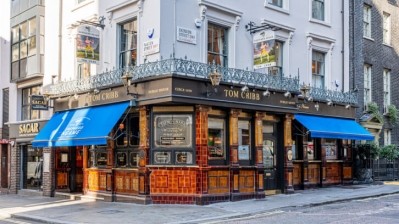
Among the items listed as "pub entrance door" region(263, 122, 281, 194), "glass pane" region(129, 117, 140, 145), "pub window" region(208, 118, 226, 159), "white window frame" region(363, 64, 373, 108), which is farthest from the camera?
"white window frame" region(363, 64, 373, 108)

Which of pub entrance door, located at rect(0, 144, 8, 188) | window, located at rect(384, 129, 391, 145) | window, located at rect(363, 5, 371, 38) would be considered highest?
window, located at rect(363, 5, 371, 38)

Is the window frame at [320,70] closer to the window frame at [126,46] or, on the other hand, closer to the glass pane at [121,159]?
the window frame at [126,46]

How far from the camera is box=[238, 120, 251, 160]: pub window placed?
18.5 metres

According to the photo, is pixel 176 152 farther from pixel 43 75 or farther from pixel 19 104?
pixel 19 104

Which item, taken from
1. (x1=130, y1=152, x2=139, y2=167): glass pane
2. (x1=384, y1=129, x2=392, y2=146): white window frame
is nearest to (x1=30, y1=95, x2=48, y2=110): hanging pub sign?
(x1=130, y1=152, x2=139, y2=167): glass pane

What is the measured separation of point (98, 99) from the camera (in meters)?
18.5

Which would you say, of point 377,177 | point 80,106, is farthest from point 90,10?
point 377,177

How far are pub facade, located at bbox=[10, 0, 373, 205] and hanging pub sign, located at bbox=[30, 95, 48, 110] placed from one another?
0.90 ft

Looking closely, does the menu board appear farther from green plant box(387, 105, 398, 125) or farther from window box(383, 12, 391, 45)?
window box(383, 12, 391, 45)

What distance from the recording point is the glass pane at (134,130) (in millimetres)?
17922

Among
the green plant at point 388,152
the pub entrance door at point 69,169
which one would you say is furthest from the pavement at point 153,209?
the green plant at point 388,152

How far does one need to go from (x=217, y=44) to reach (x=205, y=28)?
954 mm

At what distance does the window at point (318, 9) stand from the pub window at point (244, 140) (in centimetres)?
706

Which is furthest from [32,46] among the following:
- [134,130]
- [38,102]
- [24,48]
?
[134,130]
